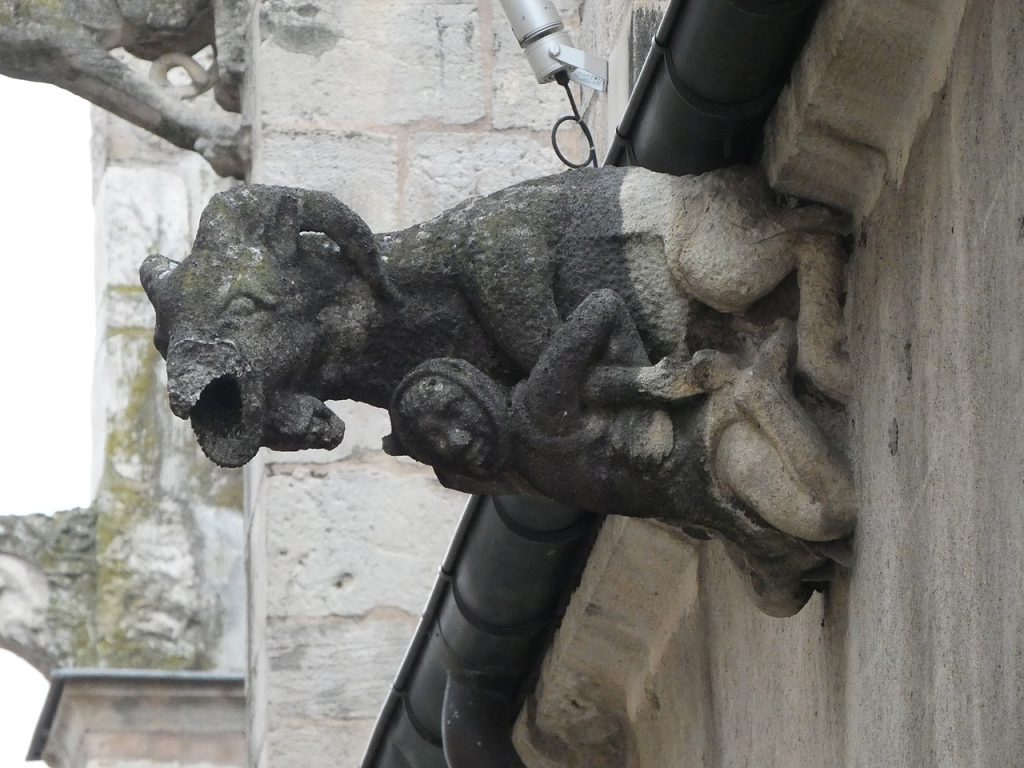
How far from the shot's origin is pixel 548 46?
3590mm

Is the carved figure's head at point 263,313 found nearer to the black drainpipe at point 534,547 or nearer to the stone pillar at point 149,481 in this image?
the black drainpipe at point 534,547

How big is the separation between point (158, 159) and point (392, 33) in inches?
157

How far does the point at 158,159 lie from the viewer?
368 inches

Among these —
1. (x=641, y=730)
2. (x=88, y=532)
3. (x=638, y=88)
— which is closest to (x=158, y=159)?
(x=88, y=532)

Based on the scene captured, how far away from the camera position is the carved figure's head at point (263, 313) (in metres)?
2.28

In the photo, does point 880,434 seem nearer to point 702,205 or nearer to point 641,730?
point 702,205

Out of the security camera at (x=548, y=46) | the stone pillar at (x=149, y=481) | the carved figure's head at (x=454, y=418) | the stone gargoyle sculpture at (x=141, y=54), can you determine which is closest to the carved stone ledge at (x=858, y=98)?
the carved figure's head at (x=454, y=418)

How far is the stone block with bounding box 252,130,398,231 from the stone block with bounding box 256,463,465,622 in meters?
0.62

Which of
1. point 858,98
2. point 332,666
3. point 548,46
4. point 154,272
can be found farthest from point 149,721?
point 858,98

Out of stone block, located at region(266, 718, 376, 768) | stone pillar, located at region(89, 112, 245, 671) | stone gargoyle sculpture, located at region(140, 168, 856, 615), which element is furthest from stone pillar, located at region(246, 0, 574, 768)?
Answer: stone pillar, located at region(89, 112, 245, 671)

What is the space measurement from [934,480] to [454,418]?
1.68 ft

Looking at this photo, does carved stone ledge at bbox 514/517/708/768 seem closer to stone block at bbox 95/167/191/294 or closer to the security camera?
the security camera

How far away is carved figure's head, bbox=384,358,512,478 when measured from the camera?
7.80 ft

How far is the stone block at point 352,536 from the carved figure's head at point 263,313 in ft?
9.32
